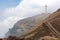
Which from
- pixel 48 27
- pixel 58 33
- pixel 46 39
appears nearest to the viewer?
pixel 46 39

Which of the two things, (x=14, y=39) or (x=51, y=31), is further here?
(x=14, y=39)

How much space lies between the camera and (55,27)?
2830 inches

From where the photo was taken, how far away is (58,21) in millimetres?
73250

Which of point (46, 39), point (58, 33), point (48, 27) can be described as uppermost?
point (48, 27)

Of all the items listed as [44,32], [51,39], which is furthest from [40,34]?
[51,39]

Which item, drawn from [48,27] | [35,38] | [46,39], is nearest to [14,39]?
[35,38]

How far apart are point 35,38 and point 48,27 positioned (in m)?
6.16

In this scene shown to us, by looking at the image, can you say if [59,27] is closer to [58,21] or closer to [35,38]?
[58,21]

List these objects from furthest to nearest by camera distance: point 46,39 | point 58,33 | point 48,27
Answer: point 48,27
point 58,33
point 46,39

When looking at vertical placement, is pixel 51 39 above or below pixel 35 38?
below

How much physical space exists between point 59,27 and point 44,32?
18.2 feet

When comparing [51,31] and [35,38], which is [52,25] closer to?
[51,31]

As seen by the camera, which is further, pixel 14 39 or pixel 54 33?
pixel 14 39

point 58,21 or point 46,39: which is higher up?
point 58,21
